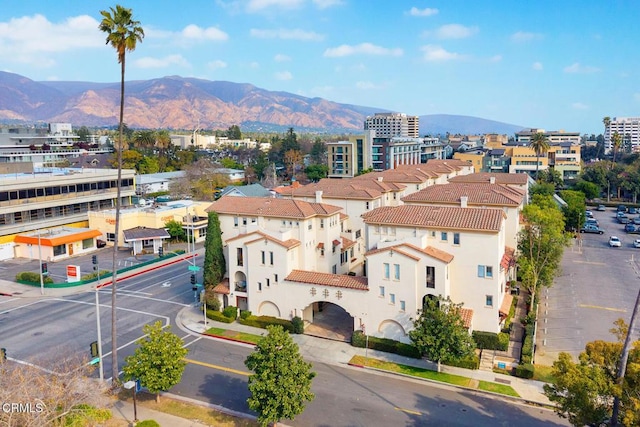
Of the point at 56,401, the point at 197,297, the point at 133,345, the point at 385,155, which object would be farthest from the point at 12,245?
the point at 385,155

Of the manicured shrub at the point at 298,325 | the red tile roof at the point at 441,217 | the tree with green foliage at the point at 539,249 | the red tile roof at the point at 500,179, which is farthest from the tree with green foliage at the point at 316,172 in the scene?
the manicured shrub at the point at 298,325

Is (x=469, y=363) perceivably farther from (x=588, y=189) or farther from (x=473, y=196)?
(x=588, y=189)

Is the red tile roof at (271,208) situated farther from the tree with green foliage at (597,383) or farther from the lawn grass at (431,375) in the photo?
the tree with green foliage at (597,383)

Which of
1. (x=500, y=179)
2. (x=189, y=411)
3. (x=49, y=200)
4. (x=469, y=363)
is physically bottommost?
(x=189, y=411)

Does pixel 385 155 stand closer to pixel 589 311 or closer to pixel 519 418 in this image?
pixel 589 311

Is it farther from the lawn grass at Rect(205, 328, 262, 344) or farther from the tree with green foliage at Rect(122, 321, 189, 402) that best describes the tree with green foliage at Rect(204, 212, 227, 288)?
the tree with green foliage at Rect(122, 321, 189, 402)

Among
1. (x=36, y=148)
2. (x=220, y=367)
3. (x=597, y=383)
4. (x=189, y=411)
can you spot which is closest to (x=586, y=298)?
(x=597, y=383)
